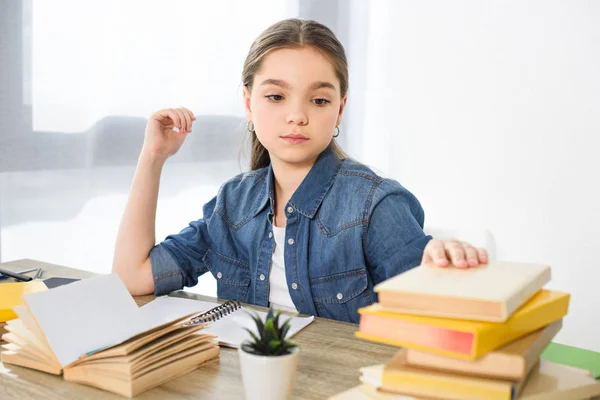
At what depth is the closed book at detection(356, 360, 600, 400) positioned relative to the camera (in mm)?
659

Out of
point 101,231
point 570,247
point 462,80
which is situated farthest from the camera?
point 101,231

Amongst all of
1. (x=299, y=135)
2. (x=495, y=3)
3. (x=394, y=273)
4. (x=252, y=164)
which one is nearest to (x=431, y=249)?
(x=394, y=273)

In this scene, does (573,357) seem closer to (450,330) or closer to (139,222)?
(450,330)

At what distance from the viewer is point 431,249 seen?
870 millimetres

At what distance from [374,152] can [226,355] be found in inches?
98.8

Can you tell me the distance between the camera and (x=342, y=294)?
1362mm

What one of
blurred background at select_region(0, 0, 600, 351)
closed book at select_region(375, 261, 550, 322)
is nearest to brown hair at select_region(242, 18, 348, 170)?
closed book at select_region(375, 261, 550, 322)

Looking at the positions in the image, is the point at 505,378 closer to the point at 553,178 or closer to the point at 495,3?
the point at 553,178

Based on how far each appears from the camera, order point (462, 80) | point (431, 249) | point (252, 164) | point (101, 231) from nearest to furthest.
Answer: point (431, 249) < point (252, 164) < point (462, 80) < point (101, 231)

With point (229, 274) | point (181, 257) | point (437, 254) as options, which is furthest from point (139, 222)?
point (437, 254)

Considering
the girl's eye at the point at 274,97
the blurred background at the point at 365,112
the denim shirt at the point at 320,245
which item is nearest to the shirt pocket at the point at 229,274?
the denim shirt at the point at 320,245

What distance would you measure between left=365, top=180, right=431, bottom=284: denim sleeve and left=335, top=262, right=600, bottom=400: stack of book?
572mm

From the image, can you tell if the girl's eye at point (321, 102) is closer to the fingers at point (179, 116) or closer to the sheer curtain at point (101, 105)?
the fingers at point (179, 116)

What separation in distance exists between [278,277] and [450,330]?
840 mm
